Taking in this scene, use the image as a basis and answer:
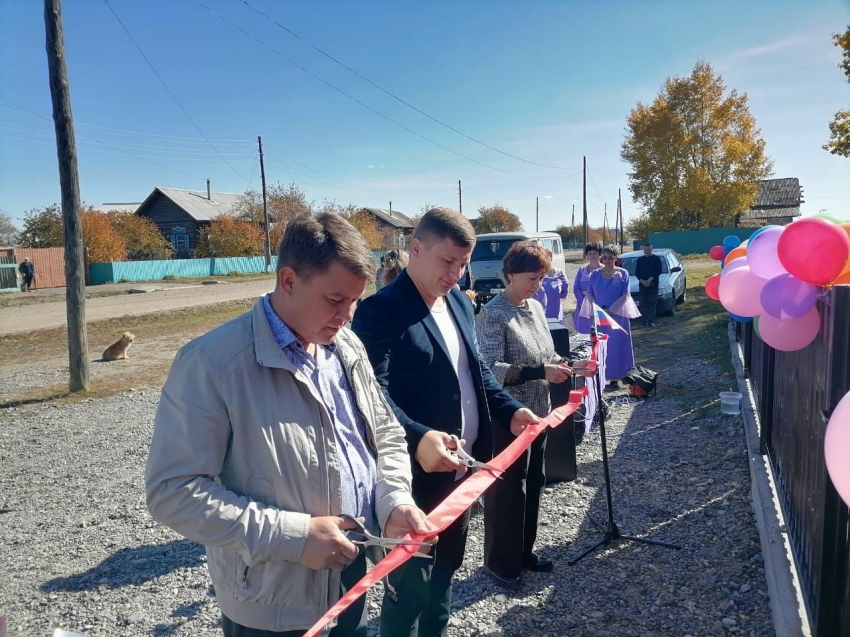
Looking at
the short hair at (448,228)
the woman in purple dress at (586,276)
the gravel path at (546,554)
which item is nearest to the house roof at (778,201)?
the woman in purple dress at (586,276)

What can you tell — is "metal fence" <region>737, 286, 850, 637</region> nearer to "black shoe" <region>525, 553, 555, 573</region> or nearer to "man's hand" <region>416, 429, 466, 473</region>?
"black shoe" <region>525, 553, 555, 573</region>

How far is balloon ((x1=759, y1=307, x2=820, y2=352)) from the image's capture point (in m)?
3.17

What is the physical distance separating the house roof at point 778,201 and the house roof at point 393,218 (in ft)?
137

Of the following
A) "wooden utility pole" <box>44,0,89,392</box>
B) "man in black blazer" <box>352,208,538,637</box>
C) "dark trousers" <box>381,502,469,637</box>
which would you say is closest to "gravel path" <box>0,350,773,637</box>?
"dark trousers" <box>381,502,469,637</box>

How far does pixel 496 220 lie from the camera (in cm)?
6594

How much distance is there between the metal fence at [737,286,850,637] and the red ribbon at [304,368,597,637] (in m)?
1.16

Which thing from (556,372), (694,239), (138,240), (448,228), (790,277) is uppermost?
(138,240)

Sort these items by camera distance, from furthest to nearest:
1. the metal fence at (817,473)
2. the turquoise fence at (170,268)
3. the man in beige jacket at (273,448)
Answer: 1. the turquoise fence at (170,268)
2. the metal fence at (817,473)
3. the man in beige jacket at (273,448)

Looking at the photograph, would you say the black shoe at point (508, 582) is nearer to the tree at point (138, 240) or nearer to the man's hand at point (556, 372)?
the man's hand at point (556, 372)

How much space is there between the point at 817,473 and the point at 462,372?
1.78 metres

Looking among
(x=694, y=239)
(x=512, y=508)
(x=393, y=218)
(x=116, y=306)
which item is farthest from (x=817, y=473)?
(x=393, y=218)

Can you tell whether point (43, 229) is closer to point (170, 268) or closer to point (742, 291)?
point (170, 268)

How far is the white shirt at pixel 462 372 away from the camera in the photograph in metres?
2.68

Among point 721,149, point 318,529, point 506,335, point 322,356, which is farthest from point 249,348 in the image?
point 721,149
